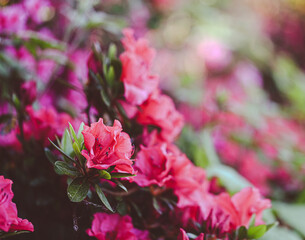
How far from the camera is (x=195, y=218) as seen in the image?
636mm

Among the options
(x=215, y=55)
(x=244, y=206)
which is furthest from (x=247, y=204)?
(x=215, y=55)

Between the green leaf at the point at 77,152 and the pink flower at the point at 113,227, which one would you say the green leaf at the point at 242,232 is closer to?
the pink flower at the point at 113,227

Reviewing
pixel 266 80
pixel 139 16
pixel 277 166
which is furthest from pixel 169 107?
pixel 266 80

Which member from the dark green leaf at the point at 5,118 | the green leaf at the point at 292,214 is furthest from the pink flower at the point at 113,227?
the green leaf at the point at 292,214

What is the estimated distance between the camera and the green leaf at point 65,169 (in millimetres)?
478

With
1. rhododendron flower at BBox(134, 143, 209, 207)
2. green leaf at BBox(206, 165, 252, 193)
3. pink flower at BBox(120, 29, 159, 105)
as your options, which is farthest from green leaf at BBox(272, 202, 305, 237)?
pink flower at BBox(120, 29, 159, 105)

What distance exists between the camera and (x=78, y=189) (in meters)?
0.48

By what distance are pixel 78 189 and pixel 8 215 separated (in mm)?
102

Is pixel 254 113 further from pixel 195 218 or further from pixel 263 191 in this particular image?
pixel 195 218

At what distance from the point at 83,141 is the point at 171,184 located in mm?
194

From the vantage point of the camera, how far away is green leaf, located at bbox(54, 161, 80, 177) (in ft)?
1.57

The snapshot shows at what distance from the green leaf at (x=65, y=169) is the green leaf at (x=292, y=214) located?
2.33 ft

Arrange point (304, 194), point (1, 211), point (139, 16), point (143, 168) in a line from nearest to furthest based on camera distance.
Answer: point (1, 211) < point (143, 168) < point (304, 194) < point (139, 16)

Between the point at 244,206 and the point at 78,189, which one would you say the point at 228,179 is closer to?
the point at 244,206
